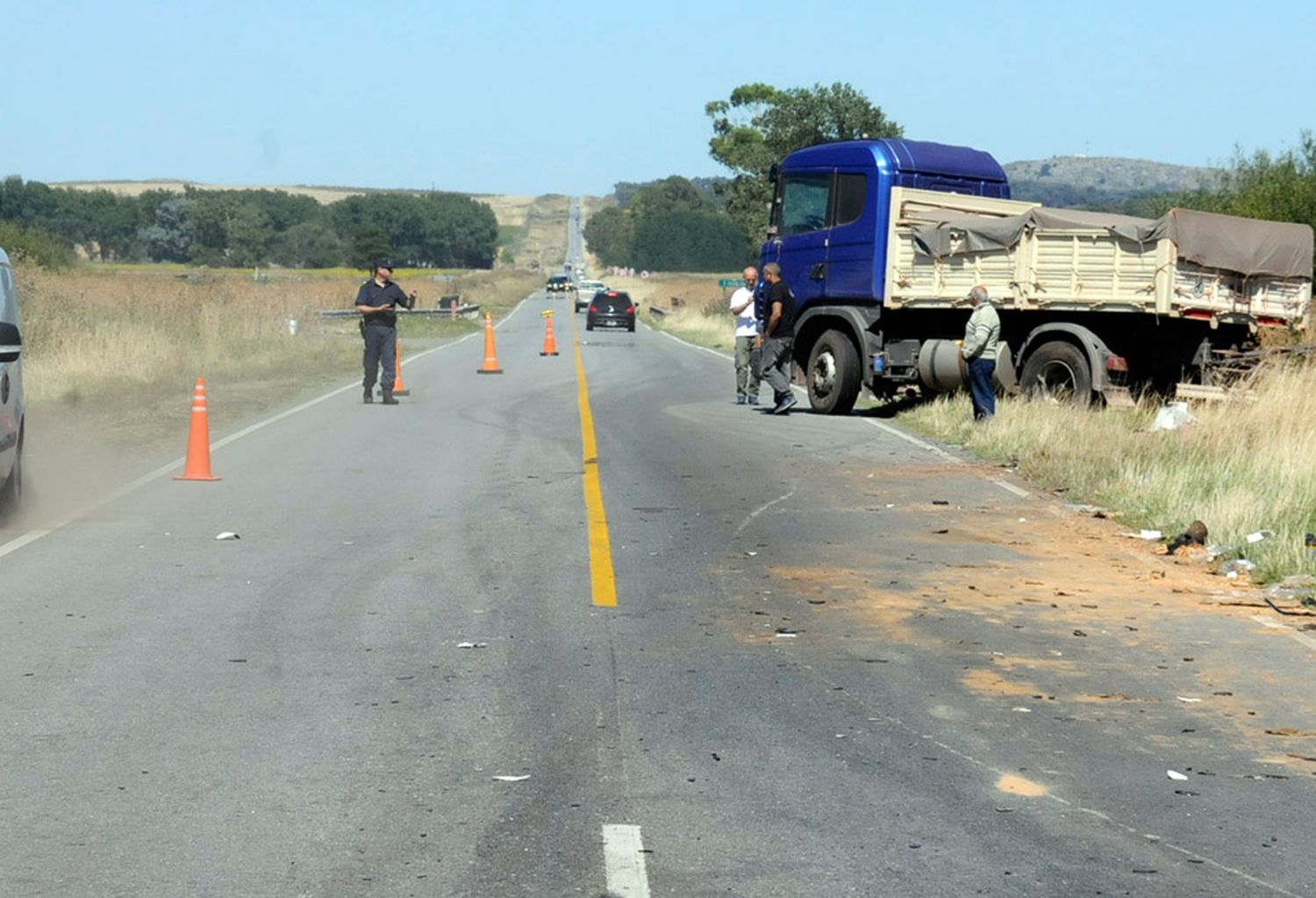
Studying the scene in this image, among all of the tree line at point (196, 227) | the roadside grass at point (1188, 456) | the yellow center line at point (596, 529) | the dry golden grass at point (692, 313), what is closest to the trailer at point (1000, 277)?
the roadside grass at point (1188, 456)

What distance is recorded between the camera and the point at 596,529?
1230cm

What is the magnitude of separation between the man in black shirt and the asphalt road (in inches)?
334

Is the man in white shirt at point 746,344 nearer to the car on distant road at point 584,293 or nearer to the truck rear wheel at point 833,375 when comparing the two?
the truck rear wheel at point 833,375

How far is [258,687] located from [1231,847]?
400 cm

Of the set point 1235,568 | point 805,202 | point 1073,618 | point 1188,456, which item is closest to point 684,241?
point 805,202

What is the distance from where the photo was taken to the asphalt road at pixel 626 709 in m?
5.27

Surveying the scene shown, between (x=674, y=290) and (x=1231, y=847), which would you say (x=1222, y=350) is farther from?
(x=674, y=290)

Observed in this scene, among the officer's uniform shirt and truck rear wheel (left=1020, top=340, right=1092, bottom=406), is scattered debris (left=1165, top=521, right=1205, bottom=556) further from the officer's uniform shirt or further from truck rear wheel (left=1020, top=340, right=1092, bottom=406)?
the officer's uniform shirt

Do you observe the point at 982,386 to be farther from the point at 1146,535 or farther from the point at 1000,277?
the point at 1146,535

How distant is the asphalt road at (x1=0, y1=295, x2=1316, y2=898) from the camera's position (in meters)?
5.27

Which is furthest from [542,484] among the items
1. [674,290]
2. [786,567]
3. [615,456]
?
[674,290]

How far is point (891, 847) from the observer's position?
5410 mm

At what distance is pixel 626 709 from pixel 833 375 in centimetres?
1549

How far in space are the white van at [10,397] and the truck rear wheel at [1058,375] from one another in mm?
11632
